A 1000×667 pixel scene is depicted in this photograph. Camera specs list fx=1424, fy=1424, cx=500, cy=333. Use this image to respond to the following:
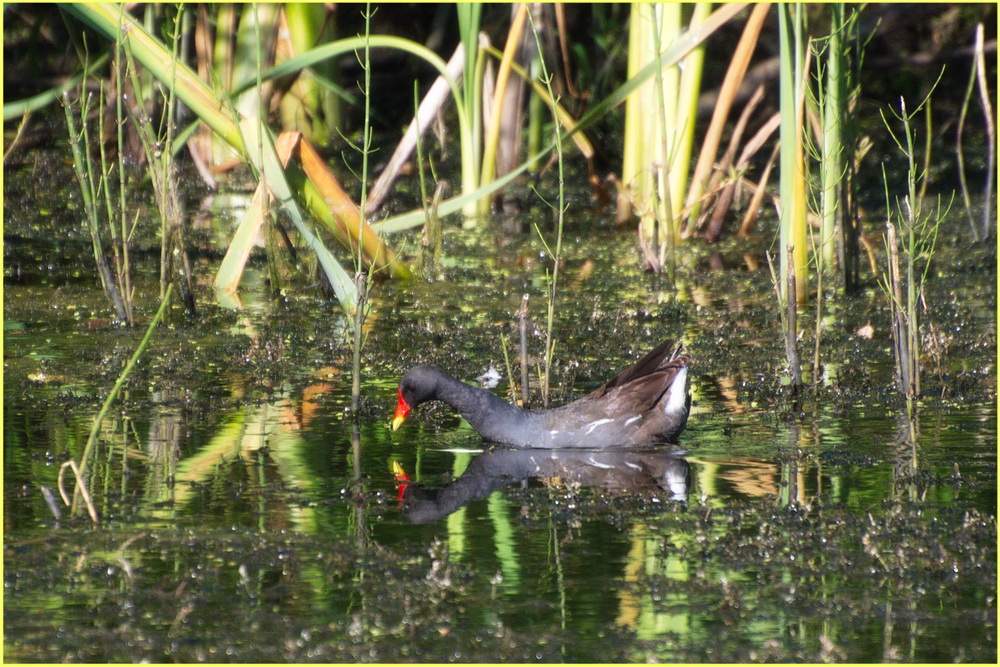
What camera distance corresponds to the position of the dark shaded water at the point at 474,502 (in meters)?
3.59

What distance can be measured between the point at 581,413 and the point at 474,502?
895mm

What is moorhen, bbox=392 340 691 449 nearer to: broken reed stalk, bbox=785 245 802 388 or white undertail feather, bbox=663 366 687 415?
white undertail feather, bbox=663 366 687 415

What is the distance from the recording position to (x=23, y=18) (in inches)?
472

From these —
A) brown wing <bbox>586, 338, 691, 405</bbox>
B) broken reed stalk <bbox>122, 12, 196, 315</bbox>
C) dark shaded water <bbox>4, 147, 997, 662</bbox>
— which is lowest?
dark shaded water <bbox>4, 147, 997, 662</bbox>

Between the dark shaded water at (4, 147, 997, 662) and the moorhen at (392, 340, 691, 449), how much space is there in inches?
4.0

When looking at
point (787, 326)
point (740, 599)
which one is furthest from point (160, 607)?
point (787, 326)

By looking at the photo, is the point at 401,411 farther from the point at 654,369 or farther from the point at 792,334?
the point at 792,334

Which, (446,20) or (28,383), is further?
(446,20)

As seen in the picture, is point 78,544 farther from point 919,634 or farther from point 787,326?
point 787,326

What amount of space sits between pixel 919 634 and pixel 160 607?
194 centimetres

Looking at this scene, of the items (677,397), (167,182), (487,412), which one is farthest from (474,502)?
(167,182)

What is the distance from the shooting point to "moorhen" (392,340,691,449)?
17.8 ft

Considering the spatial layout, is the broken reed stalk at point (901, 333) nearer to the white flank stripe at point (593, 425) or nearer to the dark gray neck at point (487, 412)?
the white flank stripe at point (593, 425)

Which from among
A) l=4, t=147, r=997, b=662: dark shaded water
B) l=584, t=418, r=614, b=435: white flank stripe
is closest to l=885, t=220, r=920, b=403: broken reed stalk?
l=4, t=147, r=997, b=662: dark shaded water
